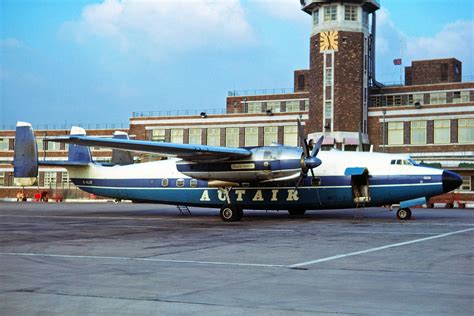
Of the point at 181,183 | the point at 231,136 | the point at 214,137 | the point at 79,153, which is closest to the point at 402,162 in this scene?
the point at 181,183

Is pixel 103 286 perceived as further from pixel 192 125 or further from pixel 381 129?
pixel 192 125

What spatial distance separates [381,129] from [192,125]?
27093 mm

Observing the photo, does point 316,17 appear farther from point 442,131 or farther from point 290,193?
point 290,193

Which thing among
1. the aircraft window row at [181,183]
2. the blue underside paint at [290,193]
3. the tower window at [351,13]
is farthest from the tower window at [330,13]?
the aircraft window row at [181,183]

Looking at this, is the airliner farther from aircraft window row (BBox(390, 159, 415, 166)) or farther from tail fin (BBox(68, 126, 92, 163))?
tail fin (BBox(68, 126, 92, 163))

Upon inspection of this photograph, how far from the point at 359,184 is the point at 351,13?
4949 centimetres

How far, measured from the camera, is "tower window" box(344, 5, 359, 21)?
7525 centimetres

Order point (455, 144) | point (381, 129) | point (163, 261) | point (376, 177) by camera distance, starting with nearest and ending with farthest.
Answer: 1. point (163, 261)
2. point (376, 177)
3. point (455, 144)
4. point (381, 129)

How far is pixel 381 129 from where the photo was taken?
7769 centimetres

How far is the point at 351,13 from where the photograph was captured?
75.6m

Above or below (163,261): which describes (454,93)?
above

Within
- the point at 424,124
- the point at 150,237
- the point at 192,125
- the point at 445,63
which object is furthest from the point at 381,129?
the point at 150,237

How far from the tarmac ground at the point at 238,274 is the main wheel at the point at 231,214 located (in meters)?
9.45

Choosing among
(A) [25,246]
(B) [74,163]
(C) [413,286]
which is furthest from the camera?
(B) [74,163]
